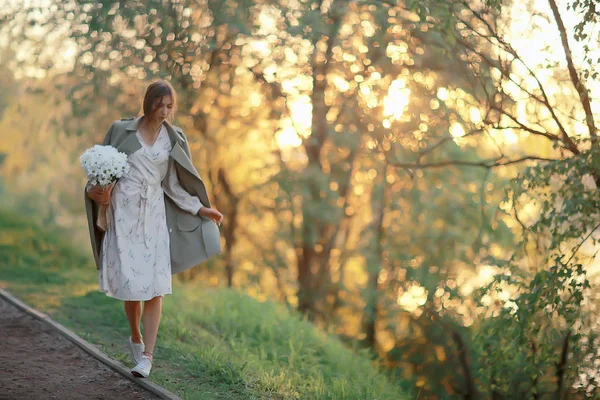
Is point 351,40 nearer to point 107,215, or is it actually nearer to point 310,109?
point 310,109

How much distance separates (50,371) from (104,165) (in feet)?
5.80

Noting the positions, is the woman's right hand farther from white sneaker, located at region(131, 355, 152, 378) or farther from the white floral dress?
white sneaker, located at region(131, 355, 152, 378)

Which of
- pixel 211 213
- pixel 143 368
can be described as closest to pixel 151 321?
pixel 143 368

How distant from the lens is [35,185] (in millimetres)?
20062

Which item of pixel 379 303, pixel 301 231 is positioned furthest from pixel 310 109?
pixel 379 303

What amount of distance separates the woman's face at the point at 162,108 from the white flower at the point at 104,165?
14.4 inches

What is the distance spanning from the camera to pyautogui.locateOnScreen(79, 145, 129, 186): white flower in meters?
5.00

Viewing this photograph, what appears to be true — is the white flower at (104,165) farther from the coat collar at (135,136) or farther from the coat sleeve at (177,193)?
the coat sleeve at (177,193)

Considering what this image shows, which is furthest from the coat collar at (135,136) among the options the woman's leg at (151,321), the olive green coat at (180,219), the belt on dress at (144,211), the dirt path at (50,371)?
the dirt path at (50,371)

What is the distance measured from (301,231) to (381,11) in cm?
541

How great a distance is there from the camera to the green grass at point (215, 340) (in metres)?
5.94

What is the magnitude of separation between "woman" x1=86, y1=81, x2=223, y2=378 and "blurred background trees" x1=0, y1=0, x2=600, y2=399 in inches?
94.6

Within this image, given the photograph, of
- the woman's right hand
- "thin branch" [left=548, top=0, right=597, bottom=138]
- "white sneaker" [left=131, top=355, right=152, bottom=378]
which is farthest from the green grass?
"thin branch" [left=548, top=0, right=597, bottom=138]

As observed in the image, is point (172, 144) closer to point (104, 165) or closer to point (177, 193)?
point (177, 193)
